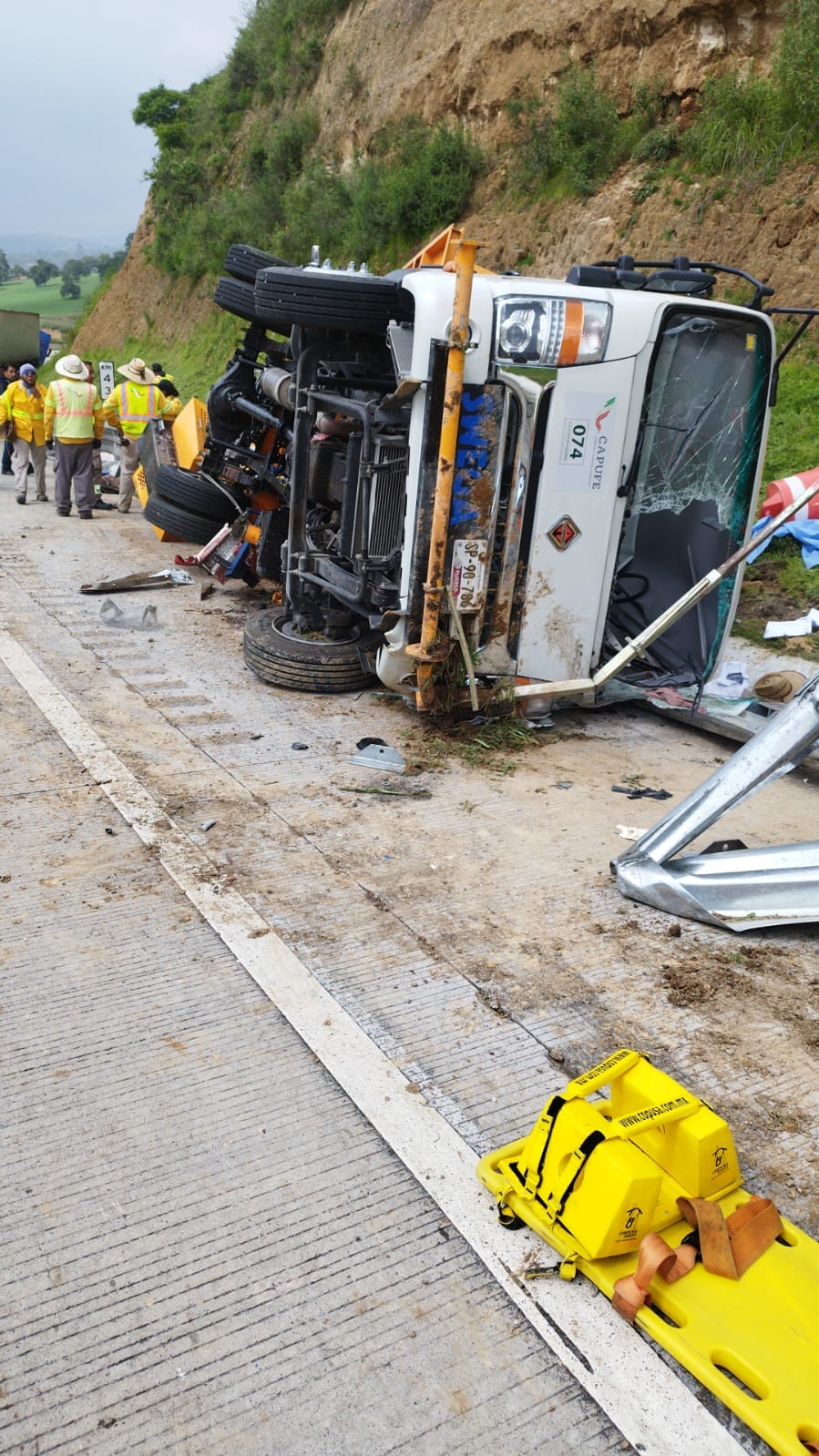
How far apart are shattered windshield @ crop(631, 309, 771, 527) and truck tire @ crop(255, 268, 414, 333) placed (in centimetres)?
143

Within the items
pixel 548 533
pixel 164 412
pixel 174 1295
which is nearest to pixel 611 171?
pixel 164 412

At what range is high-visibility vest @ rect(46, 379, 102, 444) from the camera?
10.3 metres

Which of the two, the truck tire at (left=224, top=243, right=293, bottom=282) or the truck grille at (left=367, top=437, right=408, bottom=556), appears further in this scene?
the truck tire at (left=224, top=243, right=293, bottom=282)

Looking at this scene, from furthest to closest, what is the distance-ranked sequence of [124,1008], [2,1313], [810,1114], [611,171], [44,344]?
[44,344], [611,171], [124,1008], [810,1114], [2,1313]

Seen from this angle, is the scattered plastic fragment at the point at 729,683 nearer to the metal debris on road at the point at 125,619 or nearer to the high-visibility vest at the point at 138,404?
the metal debris on road at the point at 125,619

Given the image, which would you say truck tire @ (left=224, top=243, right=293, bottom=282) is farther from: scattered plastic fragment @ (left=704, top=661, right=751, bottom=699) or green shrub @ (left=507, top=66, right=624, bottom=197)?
green shrub @ (left=507, top=66, right=624, bottom=197)

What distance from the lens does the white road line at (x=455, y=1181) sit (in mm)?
1913

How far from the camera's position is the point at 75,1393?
1.89 meters

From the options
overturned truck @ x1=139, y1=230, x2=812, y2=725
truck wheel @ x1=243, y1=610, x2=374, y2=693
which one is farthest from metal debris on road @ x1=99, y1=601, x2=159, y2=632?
truck wheel @ x1=243, y1=610, x2=374, y2=693

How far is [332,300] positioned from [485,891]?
310cm

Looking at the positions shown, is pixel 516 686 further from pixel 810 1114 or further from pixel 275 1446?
pixel 275 1446

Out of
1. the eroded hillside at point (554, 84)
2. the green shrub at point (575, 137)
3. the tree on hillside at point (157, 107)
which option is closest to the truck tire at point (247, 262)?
the eroded hillside at point (554, 84)

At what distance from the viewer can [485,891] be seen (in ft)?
12.3

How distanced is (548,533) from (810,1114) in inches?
122
